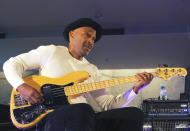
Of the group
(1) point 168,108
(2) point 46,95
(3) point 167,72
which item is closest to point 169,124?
(1) point 168,108

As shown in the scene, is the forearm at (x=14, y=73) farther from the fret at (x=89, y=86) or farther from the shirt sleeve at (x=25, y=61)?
the fret at (x=89, y=86)

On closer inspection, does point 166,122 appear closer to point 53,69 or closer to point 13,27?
point 53,69

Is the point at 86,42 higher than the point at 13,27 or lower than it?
lower

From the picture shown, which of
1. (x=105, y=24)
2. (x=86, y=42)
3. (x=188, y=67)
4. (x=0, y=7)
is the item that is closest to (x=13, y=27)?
(x=0, y=7)

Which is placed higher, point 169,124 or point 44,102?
point 44,102

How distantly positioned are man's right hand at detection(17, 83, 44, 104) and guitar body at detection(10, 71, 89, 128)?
45 mm

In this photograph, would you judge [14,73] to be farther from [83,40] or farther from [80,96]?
[83,40]

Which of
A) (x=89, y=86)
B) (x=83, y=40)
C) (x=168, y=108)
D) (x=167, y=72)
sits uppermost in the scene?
(x=83, y=40)

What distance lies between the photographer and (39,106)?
163cm

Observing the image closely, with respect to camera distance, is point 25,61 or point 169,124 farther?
point 169,124

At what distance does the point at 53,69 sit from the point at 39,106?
0.34 metres

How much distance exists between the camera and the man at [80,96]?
1254 millimetres

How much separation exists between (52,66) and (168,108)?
2.41 meters

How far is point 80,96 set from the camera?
1913 millimetres
